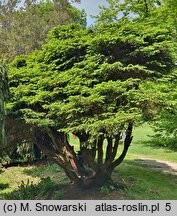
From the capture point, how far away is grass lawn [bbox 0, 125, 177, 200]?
7180mm

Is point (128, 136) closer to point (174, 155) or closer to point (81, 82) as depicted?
point (81, 82)

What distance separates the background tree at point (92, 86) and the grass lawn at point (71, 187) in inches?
19.5

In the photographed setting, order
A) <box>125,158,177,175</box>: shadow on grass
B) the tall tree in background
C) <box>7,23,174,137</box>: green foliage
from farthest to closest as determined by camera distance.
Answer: the tall tree in background
<box>125,158,177,175</box>: shadow on grass
<box>7,23,174,137</box>: green foliage

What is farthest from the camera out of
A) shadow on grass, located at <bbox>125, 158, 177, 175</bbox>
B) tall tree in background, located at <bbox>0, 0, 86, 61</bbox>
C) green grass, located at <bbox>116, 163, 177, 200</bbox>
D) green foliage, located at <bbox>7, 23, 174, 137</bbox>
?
tall tree in background, located at <bbox>0, 0, 86, 61</bbox>

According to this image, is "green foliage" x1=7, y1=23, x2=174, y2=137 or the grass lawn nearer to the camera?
"green foliage" x1=7, y1=23, x2=174, y2=137

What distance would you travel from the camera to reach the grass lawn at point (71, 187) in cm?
718

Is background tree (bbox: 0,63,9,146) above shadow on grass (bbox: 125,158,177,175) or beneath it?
above

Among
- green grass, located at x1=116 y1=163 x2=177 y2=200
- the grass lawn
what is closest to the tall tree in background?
the grass lawn

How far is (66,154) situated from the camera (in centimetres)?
760

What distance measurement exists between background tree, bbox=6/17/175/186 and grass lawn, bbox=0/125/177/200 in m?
0.50

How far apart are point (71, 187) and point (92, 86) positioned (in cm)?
293

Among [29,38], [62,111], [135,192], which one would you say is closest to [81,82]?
[62,111]

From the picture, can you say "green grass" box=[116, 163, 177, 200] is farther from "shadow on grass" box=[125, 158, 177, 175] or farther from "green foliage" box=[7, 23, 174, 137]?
"green foliage" box=[7, 23, 174, 137]

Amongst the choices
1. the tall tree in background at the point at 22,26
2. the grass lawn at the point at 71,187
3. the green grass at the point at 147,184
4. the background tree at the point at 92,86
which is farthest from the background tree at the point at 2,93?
the tall tree in background at the point at 22,26
